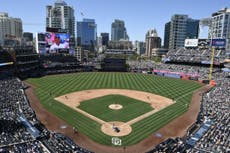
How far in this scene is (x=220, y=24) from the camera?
140625mm

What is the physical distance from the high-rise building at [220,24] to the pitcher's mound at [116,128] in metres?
131

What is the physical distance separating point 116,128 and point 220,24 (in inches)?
5613

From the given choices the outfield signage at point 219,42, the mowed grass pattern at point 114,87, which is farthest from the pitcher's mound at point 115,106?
the outfield signage at point 219,42

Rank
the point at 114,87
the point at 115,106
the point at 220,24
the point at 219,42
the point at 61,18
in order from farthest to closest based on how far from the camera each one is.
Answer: the point at 61,18, the point at 220,24, the point at 219,42, the point at 114,87, the point at 115,106

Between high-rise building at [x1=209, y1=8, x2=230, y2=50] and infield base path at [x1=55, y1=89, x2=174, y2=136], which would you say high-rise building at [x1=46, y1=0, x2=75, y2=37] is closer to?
high-rise building at [x1=209, y1=8, x2=230, y2=50]

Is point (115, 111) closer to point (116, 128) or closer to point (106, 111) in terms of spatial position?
point (106, 111)

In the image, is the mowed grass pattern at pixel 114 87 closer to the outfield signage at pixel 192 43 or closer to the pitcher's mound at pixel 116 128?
the pitcher's mound at pixel 116 128

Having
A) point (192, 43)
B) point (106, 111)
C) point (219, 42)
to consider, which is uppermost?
point (192, 43)

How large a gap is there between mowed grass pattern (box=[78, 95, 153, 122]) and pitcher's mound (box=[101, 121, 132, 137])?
5.11 feet

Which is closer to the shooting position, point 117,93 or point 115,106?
point 115,106

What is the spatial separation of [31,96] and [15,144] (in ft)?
88.5

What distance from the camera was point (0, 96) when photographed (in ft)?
136

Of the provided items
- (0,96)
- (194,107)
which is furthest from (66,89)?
(194,107)

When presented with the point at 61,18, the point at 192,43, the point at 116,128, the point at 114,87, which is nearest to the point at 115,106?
the point at 116,128
